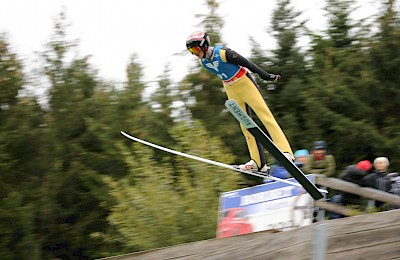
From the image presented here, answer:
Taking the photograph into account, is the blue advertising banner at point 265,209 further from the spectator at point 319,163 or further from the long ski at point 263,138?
the long ski at point 263,138

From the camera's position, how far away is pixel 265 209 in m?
7.07

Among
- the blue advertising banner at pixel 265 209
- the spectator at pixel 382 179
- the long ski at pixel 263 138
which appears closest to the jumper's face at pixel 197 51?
the long ski at pixel 263 138

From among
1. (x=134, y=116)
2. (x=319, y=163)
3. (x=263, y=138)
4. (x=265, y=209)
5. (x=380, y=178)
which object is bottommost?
(x=134, y=116)

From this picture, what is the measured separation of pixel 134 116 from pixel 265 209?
10.6 m

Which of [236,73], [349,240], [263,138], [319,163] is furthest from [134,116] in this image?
[349,240]

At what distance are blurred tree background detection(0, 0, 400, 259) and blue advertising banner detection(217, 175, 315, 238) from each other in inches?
315

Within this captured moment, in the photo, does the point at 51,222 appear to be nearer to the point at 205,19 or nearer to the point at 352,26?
the point at 205,19

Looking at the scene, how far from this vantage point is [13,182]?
1755cm

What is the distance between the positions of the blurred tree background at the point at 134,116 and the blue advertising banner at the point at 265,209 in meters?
7.99

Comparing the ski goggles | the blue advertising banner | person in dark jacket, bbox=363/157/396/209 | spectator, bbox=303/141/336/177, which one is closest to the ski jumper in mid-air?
the ski goggles

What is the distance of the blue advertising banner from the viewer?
666 cm

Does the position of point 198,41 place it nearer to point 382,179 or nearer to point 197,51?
point 197,51

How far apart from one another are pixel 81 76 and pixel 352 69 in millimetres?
6474

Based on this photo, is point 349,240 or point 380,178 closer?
point 349,240
